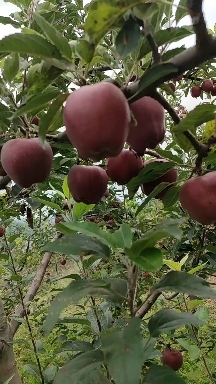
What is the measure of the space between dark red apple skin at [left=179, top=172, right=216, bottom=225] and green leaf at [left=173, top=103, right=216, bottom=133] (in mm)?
150

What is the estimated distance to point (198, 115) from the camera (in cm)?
69

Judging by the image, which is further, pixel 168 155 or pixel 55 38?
pixel 168 155

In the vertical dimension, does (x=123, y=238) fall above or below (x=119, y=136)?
below

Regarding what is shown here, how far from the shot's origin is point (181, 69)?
2.08ft

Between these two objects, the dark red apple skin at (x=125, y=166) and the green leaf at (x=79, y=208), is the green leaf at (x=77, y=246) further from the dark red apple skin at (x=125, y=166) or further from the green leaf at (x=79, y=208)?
the green leaf at (x=79, y=208)

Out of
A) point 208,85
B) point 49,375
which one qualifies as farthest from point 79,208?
point 208,85

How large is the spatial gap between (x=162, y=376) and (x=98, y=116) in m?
0.44

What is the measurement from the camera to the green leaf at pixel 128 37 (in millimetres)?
586

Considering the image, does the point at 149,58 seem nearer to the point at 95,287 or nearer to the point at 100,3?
the point at 100,3

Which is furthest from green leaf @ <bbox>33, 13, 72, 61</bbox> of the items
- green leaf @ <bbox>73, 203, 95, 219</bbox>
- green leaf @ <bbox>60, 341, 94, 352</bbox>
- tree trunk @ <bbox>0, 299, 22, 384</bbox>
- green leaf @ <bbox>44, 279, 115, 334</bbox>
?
tree trunk @ <bbox>0, 299, 22, 384</bbox>

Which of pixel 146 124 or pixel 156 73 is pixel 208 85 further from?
pixel 156 73

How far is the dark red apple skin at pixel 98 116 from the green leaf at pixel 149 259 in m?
0.17

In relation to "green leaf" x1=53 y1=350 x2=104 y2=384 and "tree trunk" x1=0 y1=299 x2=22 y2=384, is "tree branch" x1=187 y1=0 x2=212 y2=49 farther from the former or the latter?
"tree trunk" x1=0 y1=299 x2=22 y2=384

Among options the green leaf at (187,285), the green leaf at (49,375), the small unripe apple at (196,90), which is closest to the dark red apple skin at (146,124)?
the green leaf at (187,285)
